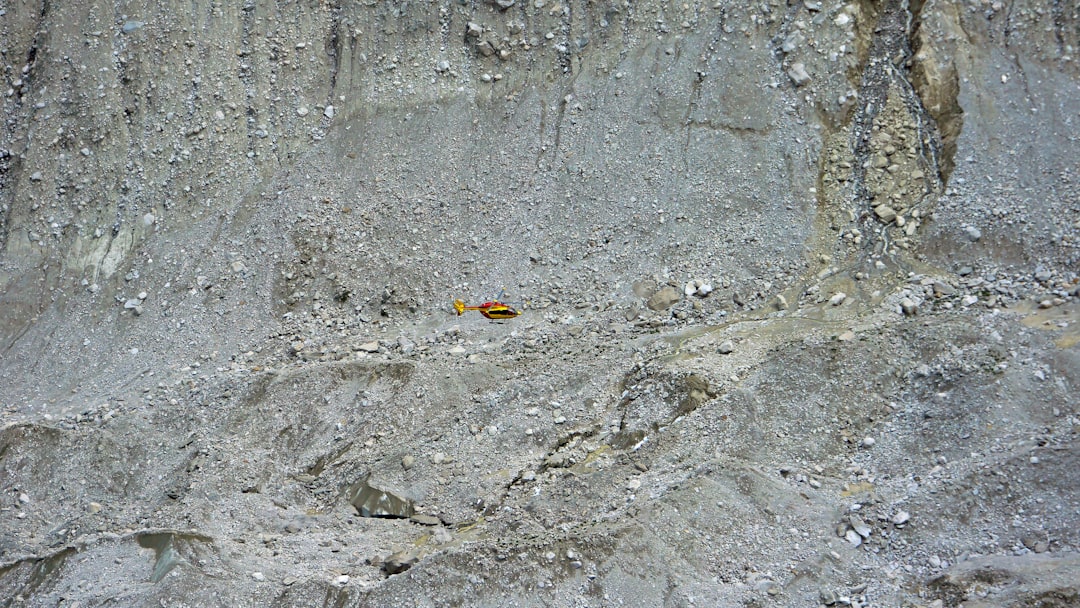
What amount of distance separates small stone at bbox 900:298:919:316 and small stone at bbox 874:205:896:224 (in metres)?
1.60

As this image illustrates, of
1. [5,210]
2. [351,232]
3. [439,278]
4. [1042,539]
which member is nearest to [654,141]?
[439,278]

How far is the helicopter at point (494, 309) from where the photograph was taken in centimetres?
1586

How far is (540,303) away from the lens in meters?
15.8

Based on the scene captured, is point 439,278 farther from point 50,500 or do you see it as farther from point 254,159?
point 50,500

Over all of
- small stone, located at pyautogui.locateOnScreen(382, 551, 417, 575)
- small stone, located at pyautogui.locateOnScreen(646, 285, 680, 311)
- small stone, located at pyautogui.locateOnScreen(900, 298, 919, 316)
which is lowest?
small stone, located at pyautogui.locateOnScreen(382, 551, 417, 575)

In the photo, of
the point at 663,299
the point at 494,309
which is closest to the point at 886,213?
the point at 663,299

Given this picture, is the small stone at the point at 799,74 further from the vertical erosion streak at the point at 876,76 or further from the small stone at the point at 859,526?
the small stone at the point at 859,526

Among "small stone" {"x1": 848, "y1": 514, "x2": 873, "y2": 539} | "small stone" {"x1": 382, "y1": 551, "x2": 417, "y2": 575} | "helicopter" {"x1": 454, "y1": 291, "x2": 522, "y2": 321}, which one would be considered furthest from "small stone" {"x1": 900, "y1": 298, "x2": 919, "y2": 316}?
"small stone" {"x1": 382, "y1": 551, "x2": 417, "y2": 575}

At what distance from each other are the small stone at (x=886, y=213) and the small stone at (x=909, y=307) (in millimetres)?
1602

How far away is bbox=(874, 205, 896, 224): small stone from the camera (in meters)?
14.9

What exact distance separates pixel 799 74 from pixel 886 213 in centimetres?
285

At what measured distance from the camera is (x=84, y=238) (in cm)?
1709

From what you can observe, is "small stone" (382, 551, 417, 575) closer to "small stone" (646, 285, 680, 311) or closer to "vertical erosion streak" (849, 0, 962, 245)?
"small stone" (646, 285, 680, 311)

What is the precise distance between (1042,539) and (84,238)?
1647 cm
